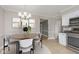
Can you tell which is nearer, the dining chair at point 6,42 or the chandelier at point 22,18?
the chandelier at point 22,18

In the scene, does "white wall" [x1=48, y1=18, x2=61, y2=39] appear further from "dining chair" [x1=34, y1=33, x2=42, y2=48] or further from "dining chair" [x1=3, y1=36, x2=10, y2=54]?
"dining chair" [x1=3, y1=36, x2=10, y2=54]

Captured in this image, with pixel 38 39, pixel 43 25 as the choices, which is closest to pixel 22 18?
pixel 43 25

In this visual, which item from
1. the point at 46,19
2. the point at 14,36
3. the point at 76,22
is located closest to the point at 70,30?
the point at 76,22

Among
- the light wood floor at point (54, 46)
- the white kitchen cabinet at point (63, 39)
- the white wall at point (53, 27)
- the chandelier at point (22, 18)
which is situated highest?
the chandelier at point (22, 18)

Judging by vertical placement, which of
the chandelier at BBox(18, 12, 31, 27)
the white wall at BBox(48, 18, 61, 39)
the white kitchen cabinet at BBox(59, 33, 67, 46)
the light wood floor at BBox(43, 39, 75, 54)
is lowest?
the light wood floor at BBox(43, 39, 75, 54)

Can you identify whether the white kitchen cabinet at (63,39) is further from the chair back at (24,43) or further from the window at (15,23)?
the window at (15,23)

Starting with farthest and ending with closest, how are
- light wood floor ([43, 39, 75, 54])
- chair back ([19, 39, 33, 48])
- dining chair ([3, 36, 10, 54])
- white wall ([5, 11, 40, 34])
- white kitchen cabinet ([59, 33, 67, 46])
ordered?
1. white kitchen cabinet ([59, 33, 67, 46])
2. light wood floor ([43, 39, 75, 54])
3. dining chair ([3, 36, 10, 54])
4. white wall ([5, 11, 40, 34])
5. chair back ([19, 39, 33, 48])

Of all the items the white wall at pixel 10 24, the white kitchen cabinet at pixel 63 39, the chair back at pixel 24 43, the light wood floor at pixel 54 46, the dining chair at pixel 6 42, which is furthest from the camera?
the white kitchen cabinet at pixel 63 39

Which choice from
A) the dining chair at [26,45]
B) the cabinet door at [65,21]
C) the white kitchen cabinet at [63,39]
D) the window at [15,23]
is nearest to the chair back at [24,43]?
the dining chair at [26,45]

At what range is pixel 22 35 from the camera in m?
3.73

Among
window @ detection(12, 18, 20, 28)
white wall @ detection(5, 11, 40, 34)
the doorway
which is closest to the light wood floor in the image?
the doorway

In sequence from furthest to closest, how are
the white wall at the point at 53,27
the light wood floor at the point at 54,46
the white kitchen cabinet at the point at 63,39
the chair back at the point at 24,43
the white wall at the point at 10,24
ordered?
the white kitchen cabinet at the point at 63,39 → the light wood floor at the point at 54,46 → the white wall at the point at 53,27 → the white wall at the point at 10,24 → the chair back at the point at 24,43

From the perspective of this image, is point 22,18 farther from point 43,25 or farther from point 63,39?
point 63,39

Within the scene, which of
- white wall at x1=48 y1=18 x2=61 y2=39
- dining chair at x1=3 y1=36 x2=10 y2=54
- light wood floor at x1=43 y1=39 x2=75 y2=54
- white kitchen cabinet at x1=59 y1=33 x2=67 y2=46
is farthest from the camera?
white kitchen cabinet at x1=59 y1=33 x2=67 y2=46
